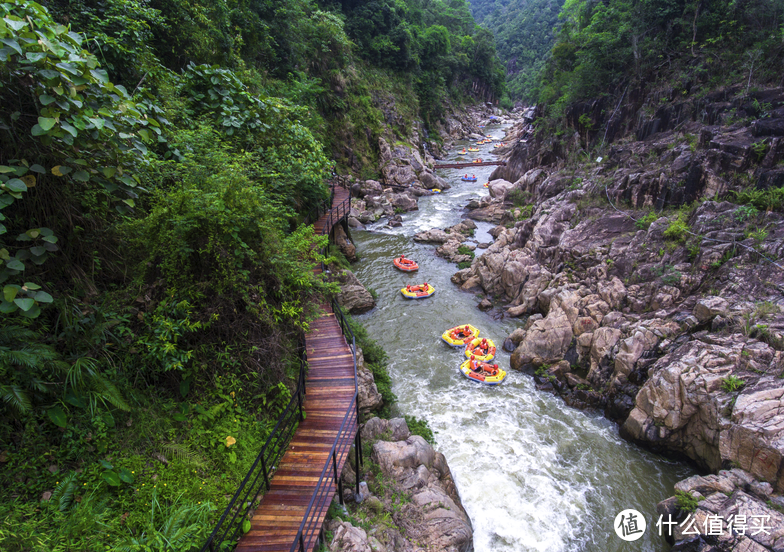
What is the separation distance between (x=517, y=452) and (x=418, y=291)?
9.62 m

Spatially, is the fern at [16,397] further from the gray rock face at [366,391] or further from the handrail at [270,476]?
the gray rock face at [366,391]

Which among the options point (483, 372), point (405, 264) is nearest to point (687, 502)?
point (483, 372)

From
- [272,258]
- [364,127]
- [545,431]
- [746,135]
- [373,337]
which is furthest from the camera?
[364,127]

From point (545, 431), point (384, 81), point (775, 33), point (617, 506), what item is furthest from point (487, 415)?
point (384, 81)

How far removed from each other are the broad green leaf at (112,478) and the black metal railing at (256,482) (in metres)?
1.52

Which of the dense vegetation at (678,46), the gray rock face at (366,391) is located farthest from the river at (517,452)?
the dense vegetation at (678,46)

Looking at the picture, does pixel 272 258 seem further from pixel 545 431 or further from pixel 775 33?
pixel 775 33

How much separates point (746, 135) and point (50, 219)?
72.1ft

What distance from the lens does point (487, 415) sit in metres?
12.0

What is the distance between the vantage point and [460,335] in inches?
614

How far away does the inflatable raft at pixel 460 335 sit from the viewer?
49.9ft

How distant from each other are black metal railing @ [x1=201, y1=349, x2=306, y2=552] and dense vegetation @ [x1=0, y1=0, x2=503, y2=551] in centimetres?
23

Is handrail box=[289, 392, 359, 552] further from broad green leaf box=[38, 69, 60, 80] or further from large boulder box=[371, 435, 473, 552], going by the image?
broad green leaf box=[38, 69, 60, 80]

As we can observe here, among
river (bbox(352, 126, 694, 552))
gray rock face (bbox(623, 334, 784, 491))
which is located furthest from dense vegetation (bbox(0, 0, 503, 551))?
gray rock face (bbox(623, 334, 784, 491))
